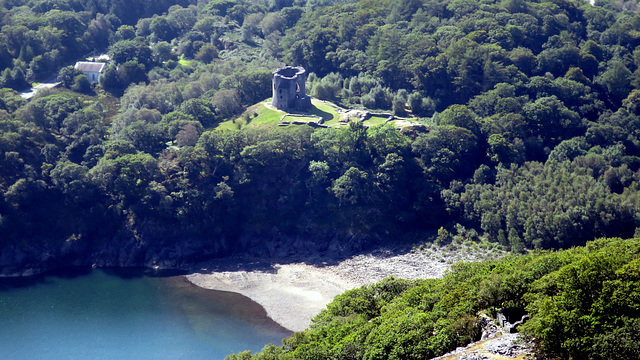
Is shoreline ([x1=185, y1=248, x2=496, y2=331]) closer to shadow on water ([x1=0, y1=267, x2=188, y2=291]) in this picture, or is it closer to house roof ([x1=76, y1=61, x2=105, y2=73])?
shadow on water ([x1=0, y1=267, x2=188, y2=291])

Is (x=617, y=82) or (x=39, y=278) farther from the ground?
(x=617, y=82)

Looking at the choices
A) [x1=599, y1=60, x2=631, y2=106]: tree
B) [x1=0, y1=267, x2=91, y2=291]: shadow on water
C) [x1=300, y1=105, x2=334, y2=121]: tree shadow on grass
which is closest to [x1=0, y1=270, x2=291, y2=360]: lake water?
[x1=0, y1=267, x2=91, y2=291]: shadow on water

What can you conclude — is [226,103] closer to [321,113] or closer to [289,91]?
[289,91]

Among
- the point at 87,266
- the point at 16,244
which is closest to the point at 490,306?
the point at 87,266

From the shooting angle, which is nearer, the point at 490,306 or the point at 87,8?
the point at 490,306

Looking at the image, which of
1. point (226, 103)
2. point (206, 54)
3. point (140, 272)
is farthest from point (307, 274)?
point (206, 54)

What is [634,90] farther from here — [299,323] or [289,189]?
[299,323]

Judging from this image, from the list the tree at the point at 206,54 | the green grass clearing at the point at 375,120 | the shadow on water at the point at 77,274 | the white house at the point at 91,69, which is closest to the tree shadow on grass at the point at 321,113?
the green grass clearing at the point at 375,120
